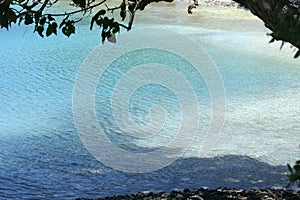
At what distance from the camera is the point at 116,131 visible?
6.03 m

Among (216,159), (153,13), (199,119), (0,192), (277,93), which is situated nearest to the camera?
(0,192)

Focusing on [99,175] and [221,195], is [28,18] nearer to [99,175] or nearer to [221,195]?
[221,195]

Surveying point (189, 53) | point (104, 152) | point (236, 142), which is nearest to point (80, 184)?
point (104, 152)

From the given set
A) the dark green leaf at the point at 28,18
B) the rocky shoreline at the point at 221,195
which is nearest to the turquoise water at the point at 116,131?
the rocky shoreline at the point at 221,195

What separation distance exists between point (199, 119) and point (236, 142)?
30.0 inches

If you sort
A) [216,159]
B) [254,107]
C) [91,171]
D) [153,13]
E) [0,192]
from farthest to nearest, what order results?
[153,13] → [254,107] → [216,159] → [91,171] → [0,192]

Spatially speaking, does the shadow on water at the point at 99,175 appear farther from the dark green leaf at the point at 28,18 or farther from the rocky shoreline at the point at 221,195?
the dark green leaf at the point at 28,18

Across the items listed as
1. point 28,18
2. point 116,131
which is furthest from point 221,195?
point 116,131

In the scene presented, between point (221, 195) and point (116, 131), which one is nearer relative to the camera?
point (221, 195)

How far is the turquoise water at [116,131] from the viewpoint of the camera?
15.3ft

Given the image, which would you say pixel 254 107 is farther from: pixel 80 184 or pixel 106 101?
pixel 80 184

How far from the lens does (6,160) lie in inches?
201

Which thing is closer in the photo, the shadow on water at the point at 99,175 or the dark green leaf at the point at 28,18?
the dark green leaf at the point at 28,18

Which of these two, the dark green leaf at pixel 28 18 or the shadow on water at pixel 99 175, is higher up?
the dark green leaf at pixel 28 18
